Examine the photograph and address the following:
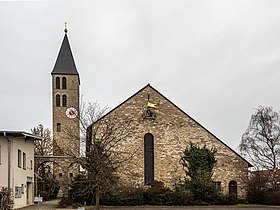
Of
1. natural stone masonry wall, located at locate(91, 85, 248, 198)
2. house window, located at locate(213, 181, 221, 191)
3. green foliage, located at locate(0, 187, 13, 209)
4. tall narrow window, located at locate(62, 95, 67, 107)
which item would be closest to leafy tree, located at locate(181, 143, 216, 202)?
natural stone masonry wall, located at locate(91, 85, 248, 198)

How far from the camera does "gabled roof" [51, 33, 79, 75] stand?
72938 mm

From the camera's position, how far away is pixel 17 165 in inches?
1411

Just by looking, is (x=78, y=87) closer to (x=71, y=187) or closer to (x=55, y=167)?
(x=55, y=167)

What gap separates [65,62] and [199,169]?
1438 inches

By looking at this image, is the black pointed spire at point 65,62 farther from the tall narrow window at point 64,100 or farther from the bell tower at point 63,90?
the tall narrow window at point 64,100

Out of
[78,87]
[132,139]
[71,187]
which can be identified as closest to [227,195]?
[132,139]

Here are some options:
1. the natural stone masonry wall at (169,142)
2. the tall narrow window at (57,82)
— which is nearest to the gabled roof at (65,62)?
the tall narrow window at (57,82)

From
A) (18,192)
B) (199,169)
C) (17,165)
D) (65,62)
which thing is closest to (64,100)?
(65,62)

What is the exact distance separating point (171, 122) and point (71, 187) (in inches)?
470

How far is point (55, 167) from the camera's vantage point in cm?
6153

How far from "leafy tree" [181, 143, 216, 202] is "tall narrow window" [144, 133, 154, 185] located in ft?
9.31

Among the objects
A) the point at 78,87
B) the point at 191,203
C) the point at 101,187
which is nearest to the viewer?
the point at 101,187

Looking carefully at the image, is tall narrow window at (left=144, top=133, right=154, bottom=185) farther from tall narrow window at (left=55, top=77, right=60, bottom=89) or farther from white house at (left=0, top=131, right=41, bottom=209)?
tall narrow window at (left=55, top=77, right=60, bottom=89)

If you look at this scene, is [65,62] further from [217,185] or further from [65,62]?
[217,185]
